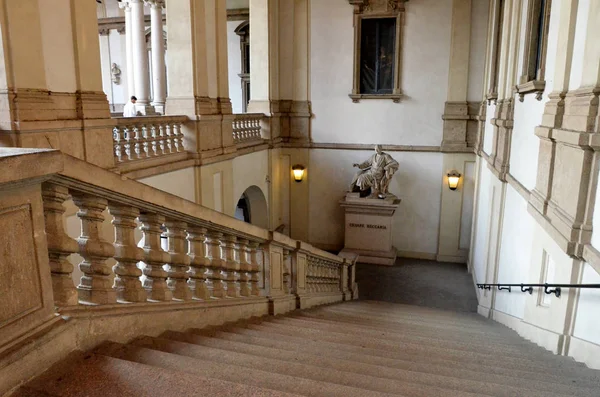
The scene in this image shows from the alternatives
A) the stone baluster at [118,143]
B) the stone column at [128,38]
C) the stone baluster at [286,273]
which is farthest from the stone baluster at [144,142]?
the stone column at [128,38]

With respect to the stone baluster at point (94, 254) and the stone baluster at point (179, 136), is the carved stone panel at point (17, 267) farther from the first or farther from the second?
the stone baluster at point (179, 136)

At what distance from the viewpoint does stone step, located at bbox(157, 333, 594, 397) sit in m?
2.71

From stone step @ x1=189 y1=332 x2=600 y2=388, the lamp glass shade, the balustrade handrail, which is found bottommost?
the lamp glass shade

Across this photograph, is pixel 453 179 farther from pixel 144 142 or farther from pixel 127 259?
pixel 127 259

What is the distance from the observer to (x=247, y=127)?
489 inches

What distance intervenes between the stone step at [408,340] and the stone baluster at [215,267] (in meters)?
0.64

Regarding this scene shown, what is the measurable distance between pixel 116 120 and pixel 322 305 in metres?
4.14

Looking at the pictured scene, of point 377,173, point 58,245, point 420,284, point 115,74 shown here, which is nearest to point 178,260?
point 58,245

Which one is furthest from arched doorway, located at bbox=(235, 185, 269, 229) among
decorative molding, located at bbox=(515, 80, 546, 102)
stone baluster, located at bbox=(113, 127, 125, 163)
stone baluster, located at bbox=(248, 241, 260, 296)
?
stone baluster, located at bbox=(248, 241, 260, 296)

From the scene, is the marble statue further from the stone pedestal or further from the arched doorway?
the stone pedestal

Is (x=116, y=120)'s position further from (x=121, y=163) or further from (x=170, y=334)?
(x=170, y=334)

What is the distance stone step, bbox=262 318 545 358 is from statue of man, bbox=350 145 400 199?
28.6 feet

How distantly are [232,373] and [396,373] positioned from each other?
42.0 inches

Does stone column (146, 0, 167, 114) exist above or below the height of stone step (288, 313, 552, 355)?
above
